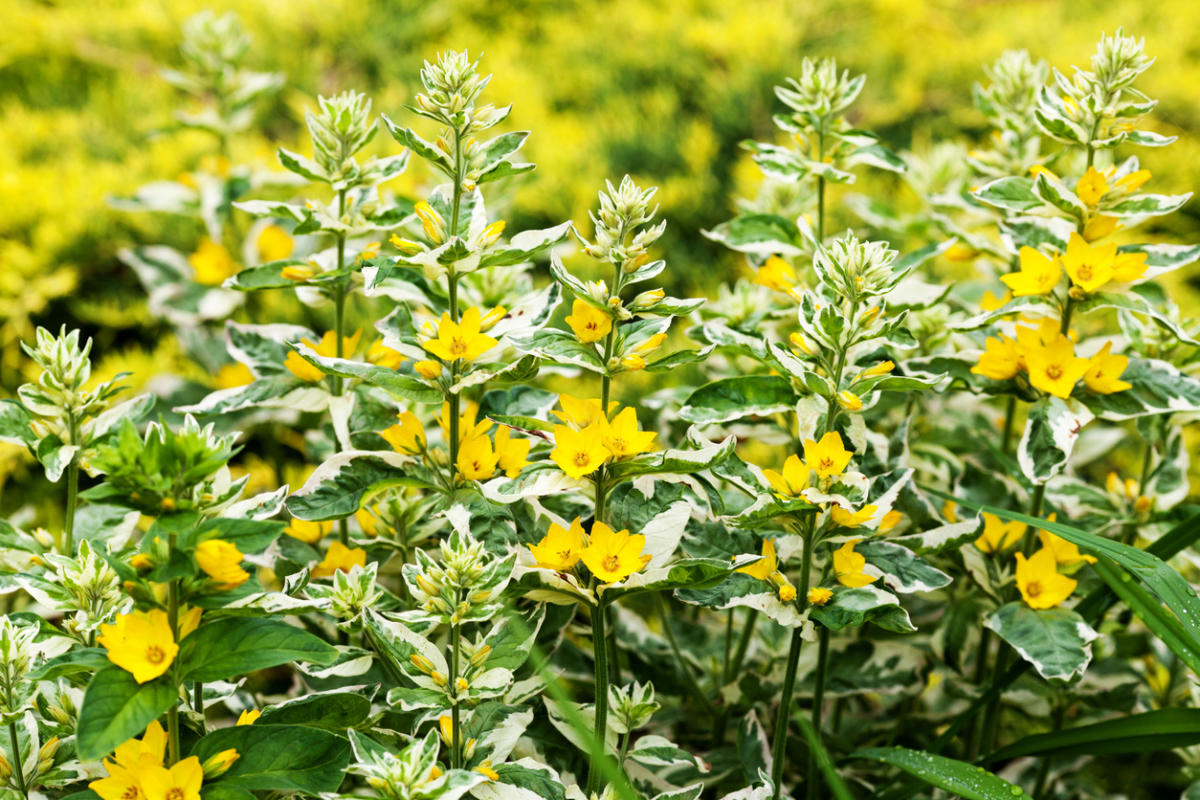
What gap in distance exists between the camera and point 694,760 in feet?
3.66

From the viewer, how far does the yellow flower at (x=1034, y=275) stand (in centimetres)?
117

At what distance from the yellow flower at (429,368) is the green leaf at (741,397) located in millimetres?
256

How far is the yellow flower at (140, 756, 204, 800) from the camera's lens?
0.86 metres

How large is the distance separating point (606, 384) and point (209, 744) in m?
0.48

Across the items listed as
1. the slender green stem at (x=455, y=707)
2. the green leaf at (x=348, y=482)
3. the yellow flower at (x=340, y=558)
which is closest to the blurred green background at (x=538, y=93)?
the yellow flower at (x=340, y=558)

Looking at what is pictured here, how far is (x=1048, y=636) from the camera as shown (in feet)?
3.75

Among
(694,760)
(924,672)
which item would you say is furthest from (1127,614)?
(694,760)

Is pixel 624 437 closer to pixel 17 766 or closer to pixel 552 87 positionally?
pixel 17 766

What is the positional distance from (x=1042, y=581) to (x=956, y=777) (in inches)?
10.8

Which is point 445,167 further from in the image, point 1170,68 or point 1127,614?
point 1170,68

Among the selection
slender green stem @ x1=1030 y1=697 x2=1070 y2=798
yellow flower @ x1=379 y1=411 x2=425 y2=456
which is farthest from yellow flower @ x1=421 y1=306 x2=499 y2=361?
slender green stem @ x1=1030 y1=697 x2=1070 y2=798

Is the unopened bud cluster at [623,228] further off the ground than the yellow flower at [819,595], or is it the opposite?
the unopened bud cluster at [623,228]

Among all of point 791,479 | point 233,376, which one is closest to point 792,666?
point 791,479

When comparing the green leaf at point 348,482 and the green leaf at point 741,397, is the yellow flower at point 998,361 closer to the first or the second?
the green leaf at point 741,397
